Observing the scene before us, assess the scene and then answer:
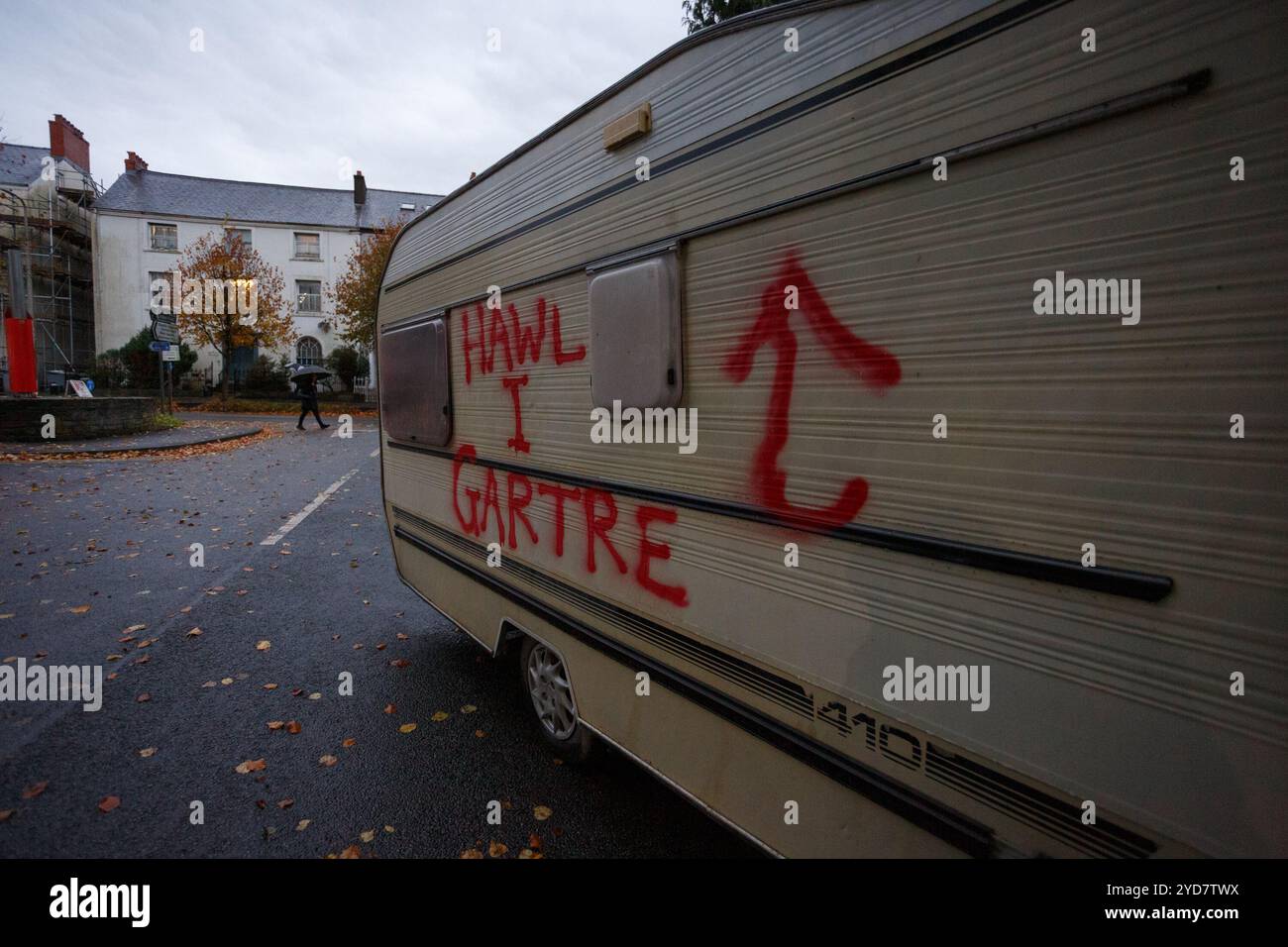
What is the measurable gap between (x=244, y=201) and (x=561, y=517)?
4806 centimetres

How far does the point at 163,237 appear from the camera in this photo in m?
38.0

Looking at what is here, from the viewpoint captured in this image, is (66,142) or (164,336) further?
(66,142)

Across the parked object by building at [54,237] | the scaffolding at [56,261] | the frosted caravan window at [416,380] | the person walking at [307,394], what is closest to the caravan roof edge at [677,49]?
the frosted caravan window at [416,380]

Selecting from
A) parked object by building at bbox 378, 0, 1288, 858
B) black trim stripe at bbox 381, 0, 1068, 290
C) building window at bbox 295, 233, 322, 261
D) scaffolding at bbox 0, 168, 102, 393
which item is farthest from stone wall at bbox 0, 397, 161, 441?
building window at bbox 295, 233, 322, 261

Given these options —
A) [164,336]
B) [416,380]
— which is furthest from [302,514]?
[164,336]

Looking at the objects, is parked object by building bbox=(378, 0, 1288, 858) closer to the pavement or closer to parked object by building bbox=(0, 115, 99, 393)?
the pavement

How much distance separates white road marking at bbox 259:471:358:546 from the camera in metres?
7.64

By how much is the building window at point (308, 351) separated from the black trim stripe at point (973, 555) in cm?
4253

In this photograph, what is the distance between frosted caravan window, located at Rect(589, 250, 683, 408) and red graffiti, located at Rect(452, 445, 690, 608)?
429 millimetres

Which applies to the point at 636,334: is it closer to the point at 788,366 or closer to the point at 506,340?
the point at 788,366

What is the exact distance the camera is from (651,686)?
8.34 feet

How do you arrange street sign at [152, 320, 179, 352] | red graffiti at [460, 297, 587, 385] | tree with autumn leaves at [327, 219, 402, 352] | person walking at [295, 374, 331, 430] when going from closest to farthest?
red graffiti at [460, 297, 587, 385] → street sign at [152, 320, 179, 352] → person walking at [295, 374, 331, 430] → tree with autumn leaves at [327, 219, 402, 352]

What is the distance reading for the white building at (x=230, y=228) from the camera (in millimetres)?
36812

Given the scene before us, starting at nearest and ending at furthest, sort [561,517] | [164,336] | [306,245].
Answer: [561,517] < [164,336] < [306,245]
